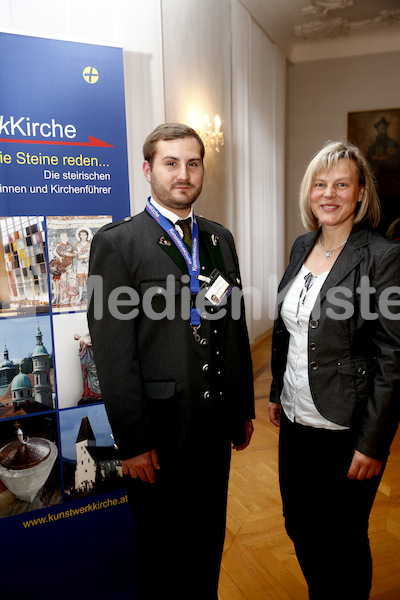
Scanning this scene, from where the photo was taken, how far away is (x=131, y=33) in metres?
2.92

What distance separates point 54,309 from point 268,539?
1858 mm

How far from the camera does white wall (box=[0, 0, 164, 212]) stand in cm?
230

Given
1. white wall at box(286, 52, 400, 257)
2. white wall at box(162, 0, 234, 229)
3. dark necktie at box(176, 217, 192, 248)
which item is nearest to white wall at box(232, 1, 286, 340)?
white wall at box(162, 0, 234, 229)

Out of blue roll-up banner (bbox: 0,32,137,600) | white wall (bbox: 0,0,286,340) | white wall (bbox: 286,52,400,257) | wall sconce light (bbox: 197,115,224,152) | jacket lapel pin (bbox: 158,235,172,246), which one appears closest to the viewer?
jacket lapel pin (bbox: 158,235,172,246)

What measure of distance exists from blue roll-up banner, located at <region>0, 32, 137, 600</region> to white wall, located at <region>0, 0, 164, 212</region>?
0.45 meters

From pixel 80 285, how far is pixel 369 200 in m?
1.33

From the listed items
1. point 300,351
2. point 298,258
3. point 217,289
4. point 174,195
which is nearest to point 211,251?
point 217,289

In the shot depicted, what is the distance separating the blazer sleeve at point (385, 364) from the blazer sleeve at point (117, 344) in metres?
0.82

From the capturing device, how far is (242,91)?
20.4ft

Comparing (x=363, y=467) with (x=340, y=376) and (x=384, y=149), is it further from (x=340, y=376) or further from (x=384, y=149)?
(x=384, y=149)

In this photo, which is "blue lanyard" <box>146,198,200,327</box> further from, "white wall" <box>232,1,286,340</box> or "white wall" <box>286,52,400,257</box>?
"white wall" <box>286,52,400,257</box>

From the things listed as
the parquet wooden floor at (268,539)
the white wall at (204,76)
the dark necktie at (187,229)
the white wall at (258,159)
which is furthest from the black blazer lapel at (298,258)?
the white wall at (258,159)

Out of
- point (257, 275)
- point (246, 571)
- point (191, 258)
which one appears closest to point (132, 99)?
point (191, 258)

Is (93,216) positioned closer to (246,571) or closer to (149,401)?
Result: (149,401)
